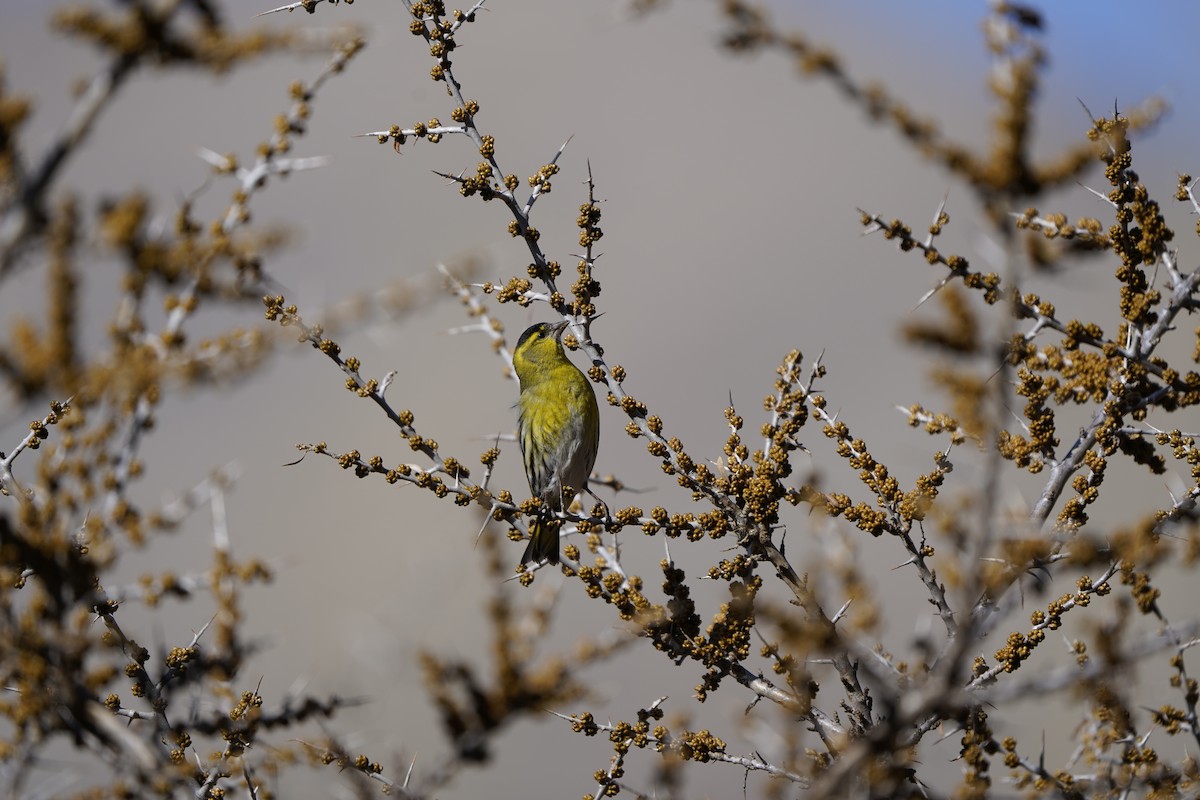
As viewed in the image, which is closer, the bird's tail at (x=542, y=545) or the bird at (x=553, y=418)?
the bird's tail at (x=542, y=545)

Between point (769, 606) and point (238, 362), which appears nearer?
point (769, 606)

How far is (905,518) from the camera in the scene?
436 centimetres

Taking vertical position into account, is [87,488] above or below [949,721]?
below

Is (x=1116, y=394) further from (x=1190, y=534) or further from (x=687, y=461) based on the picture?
(x=687, y=461)

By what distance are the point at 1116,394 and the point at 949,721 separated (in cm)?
136

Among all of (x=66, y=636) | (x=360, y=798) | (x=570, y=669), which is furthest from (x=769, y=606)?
(x=66, y=636)

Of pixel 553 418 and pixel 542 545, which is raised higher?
pixel 553 418

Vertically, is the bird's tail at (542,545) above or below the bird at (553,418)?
below

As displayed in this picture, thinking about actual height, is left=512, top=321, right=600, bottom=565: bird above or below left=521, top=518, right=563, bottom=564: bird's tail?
above

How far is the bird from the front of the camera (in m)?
7.65

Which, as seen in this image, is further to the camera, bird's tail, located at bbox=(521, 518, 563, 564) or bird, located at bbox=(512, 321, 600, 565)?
bird, located at bbox=(512, 321, 600, 565)

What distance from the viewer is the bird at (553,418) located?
25.1ft

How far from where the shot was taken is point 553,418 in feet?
25.4

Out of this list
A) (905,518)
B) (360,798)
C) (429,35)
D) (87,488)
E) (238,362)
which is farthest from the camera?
(429,35)
